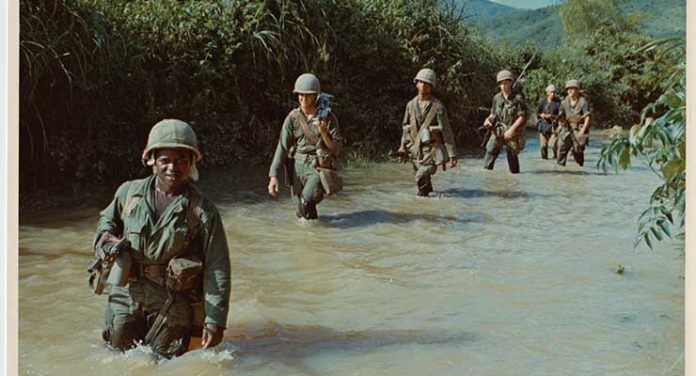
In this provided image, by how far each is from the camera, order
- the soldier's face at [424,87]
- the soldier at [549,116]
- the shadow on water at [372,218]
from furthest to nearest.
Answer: the soldier's face at [424,87], the shadow on water at [372,218], the soldier at [549,116]

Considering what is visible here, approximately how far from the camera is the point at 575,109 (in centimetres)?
408

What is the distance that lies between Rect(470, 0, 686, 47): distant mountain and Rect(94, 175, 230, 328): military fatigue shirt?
144 centimetres

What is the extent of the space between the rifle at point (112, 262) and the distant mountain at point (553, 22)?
67.3 inches

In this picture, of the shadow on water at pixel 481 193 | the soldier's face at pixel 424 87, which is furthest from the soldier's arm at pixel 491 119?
the soldier's face at pixel 424 87

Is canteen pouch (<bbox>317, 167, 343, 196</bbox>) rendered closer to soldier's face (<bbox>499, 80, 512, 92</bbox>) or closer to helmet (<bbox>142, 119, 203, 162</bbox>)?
soldier's face (<bbox>499, 80, 512, 92</bbox>)

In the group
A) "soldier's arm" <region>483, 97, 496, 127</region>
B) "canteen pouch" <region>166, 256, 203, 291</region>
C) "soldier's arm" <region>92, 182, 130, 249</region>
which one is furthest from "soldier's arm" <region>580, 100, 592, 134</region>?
"soldier's arm" <region>483, 97, 496, 127</region>

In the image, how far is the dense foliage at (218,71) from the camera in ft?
12.4

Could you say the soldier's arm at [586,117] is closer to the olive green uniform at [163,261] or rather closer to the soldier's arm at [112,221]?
the olive green uniform at [163,261]

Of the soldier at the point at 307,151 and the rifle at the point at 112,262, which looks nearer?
the rifle at the point at 112,262

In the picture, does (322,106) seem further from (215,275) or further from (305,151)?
(215,275)

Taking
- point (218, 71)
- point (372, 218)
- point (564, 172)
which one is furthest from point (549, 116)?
point (218, 71)

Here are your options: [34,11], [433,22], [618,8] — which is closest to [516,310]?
[618,8]

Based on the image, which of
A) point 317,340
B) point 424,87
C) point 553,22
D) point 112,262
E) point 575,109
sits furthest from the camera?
point 424,87

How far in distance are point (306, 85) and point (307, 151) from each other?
1.50 ft
